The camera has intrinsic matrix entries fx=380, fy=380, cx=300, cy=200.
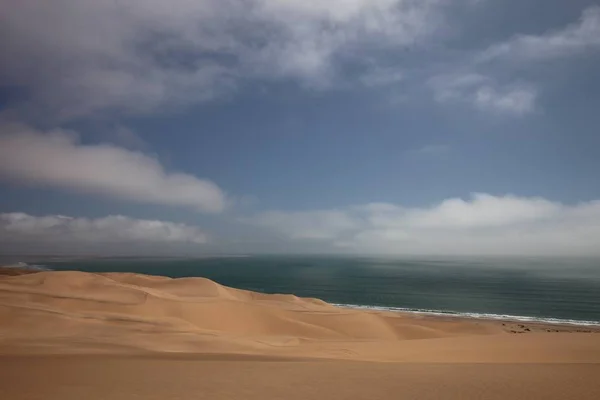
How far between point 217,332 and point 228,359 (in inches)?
361

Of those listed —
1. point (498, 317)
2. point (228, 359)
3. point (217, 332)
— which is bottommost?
point (498, 317)

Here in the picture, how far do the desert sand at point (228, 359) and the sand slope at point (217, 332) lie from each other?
8cm

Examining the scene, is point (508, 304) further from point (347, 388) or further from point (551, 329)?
point (347, 388)

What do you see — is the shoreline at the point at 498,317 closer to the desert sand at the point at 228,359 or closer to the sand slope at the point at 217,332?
the sand slope at the point at 217,332

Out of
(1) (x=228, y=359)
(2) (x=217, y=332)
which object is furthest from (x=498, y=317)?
(1) (x=228, y=359)

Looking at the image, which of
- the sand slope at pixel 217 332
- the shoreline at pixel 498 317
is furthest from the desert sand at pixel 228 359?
the shoreline at pixel 498 317

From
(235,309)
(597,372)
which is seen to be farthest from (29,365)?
(235,309)

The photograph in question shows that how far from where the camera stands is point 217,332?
1881 centimetres

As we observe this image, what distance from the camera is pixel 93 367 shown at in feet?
27.7

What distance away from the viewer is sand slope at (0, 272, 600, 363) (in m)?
12.7

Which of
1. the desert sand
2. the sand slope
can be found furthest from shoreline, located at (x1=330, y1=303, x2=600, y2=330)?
the desert sand

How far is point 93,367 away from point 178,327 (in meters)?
9.12

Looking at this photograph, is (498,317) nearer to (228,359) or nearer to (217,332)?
(217,332)

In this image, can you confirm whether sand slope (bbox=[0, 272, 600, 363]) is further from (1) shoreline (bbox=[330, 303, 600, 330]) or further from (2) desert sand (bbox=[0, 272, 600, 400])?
(1) shoreline (bbox=[330, 303, 600, 330])
